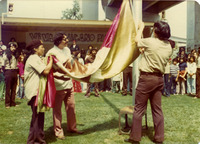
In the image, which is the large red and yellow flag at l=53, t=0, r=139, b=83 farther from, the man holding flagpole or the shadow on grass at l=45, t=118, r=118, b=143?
the shadow on grass at l=45, t=118, r=118, b=143

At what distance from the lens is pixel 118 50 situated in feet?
15.8

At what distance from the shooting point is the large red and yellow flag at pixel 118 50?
4672 mm

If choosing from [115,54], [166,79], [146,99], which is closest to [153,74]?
[146,99]

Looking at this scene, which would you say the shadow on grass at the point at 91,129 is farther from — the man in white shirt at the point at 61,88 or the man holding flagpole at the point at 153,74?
the man holding flagpole at the point at 153,74

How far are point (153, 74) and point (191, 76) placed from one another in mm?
7313

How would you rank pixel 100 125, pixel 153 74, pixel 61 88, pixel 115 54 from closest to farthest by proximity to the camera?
1. pixel 153 74
2. pixel 61 88
3. pixel 115 54
4. pixel 100 125

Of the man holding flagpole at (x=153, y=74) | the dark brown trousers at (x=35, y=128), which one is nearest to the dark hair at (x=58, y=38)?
the dark brown trousers at (x=35, y=128)

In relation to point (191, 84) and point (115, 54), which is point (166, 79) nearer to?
point (191, 84)

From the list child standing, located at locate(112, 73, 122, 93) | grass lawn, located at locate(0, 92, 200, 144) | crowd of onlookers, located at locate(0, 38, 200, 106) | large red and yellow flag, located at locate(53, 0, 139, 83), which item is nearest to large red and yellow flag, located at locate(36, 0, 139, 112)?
large red and yellow flag, located at locate(53, 0, 139, 83)

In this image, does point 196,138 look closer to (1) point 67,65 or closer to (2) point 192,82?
(1) point 67,65

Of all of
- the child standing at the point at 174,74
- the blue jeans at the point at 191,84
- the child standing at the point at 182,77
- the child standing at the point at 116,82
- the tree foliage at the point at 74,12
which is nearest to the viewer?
the blue jeans at the point at 191,84

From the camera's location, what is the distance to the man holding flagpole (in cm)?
405

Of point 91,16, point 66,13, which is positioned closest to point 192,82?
point 91,16

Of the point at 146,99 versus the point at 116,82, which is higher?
the point at 146,99
